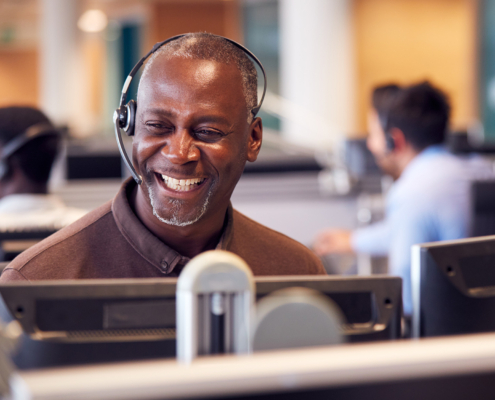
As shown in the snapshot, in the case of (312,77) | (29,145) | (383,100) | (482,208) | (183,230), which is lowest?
(482,208)

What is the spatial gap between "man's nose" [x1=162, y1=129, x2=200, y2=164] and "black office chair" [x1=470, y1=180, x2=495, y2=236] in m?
1.19

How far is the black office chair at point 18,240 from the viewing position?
135cm

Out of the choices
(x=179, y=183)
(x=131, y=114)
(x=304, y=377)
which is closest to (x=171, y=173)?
(x=179, y=183)

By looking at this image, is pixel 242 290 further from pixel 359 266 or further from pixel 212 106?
pixel 359 266

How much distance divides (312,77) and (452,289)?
20.2 feet

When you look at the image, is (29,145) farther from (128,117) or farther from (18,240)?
(128,117)

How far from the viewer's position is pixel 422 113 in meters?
2.41

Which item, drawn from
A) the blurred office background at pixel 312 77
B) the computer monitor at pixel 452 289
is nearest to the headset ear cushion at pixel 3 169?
the blurred office background at pixel 312 77

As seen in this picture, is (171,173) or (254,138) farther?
(254,138)

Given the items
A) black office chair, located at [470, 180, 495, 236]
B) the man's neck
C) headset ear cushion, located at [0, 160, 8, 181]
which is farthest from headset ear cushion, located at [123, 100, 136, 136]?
black office chair, located at [470, 180, 495, 236]

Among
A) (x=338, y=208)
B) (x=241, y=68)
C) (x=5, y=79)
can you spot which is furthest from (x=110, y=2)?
(x=241, y=68)

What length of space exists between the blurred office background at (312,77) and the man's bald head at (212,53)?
6.22 feet

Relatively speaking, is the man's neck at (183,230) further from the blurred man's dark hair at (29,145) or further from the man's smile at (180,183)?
the blurred man's dark hair at (29,145)

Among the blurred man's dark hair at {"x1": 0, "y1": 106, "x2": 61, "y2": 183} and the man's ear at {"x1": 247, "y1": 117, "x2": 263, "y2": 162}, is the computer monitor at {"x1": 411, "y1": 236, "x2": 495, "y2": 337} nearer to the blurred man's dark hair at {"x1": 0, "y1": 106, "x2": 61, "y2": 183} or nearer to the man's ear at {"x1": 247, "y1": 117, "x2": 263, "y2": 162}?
the man's ear at {"x1": 247, "y1": 117, "x2": 263, "y2": 162}
